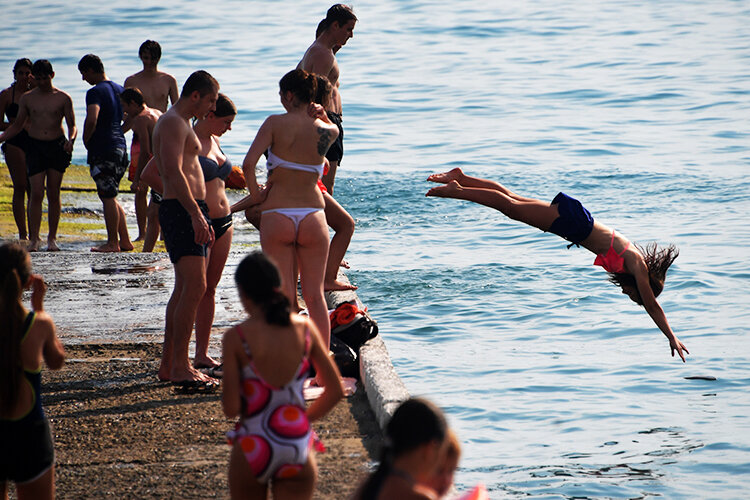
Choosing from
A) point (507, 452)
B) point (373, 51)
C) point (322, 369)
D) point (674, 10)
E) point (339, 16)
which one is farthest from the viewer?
point (674, 10)

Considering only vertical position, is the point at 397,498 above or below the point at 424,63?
above

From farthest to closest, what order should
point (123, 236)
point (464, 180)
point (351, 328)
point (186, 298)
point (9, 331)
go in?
1. point (123, 236)
2. point (464, 180)
3. point (351, 328)
4. point (186, 298)
5. point (9, 331)

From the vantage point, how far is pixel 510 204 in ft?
27.8

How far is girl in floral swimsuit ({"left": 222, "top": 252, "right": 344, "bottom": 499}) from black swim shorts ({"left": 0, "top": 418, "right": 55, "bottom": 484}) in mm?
884

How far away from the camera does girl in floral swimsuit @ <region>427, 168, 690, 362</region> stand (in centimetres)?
805

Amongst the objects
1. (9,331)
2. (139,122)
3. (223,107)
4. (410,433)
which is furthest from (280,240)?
(139,122)

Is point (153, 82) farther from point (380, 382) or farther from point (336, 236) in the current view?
point (380, 382)

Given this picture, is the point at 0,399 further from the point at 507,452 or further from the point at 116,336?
the point at 507,452

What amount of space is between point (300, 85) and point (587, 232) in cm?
329

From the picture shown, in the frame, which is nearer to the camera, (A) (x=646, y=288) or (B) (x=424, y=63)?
(A) (x=646, y=288)

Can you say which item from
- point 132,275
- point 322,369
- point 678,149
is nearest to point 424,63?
point 678,149

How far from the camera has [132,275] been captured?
392 inches

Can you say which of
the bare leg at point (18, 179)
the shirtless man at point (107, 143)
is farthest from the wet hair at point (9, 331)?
the bare leg at point (18, 179)

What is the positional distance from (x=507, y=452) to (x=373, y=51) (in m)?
31.5
